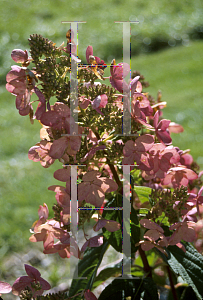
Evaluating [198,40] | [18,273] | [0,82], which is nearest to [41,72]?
[18,273]

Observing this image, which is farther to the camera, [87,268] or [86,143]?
[87,268]

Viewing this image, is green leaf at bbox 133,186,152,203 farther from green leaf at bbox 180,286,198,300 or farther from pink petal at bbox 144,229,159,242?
green leaf at bbox 180,286,198,300

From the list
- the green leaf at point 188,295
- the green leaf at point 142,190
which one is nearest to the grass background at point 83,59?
the green leaf at point 188,295

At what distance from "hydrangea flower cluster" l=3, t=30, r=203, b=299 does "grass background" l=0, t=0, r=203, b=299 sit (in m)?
1.03

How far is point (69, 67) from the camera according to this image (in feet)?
1.94

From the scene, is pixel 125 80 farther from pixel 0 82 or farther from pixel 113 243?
pixel 0 82

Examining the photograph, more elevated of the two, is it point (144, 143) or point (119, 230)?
point (144, 143)

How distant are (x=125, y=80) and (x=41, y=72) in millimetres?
147

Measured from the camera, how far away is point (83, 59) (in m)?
5.13

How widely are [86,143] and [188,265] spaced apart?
328 millimetres

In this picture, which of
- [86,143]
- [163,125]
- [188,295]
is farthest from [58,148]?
[188,295]

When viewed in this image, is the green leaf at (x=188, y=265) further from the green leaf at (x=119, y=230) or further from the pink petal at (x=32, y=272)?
the pink petal at (x=32, y=272)

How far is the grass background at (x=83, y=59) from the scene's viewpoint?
227 centimetres

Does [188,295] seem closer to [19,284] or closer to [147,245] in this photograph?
[147,245]
